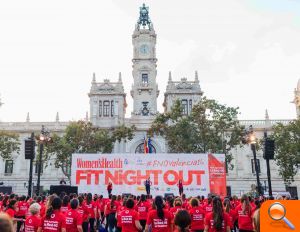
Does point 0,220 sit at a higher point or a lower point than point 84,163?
lower

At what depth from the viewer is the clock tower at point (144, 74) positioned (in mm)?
55009

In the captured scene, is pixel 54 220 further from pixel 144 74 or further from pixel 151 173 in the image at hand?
pixel 144 74

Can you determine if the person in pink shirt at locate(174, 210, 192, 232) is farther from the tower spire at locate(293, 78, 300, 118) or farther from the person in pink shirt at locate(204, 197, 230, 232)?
the tower spire at locate(293, 78, 300, 118)

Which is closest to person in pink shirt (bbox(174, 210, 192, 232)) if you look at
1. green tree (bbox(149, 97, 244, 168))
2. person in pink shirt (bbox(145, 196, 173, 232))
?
person in pink shirt (bbox(145, 196, 173, 232))

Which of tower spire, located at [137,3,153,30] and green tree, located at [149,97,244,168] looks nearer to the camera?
green tree, located at [149,97,244,168]

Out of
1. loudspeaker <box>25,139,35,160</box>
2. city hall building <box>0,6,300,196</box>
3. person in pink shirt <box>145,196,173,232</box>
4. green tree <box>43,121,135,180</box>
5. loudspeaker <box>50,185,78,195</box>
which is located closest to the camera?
person in pink shirt <box>145,196,173,232</box>

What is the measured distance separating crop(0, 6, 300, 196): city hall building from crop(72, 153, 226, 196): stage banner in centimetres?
2281

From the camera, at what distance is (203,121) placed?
38000mm

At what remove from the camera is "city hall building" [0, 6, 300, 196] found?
166ft

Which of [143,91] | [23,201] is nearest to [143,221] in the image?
[23,201]

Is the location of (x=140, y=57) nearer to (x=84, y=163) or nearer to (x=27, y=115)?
(x=27, y=115)

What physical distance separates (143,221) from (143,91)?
43.0m

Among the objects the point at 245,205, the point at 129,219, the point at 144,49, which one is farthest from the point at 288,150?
the point at 144,49

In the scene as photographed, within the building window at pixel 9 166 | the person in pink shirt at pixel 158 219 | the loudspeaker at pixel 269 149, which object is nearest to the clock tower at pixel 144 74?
the building window at pixel 9 166
